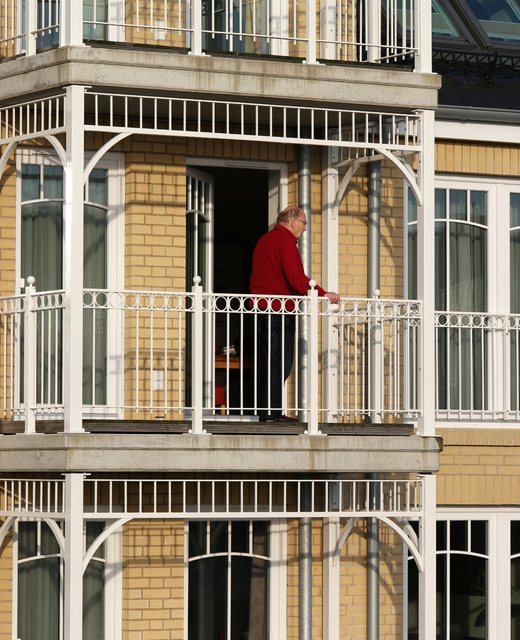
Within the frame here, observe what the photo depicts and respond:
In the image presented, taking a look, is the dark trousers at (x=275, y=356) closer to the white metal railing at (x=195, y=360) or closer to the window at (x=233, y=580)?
the white metal railing at (x=195, y=360)

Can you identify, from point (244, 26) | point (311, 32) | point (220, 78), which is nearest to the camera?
point (220, 78)

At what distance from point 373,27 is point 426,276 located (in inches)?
101

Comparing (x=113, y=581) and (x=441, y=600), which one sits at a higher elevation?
(x=113, y=581)

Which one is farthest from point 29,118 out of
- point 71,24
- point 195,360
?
point 195,360

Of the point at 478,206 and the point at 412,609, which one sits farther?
the point at 478,206

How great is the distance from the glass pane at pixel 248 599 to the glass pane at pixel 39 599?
5.50 feet

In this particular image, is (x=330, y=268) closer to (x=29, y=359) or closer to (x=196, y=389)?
(x=196, y=389)

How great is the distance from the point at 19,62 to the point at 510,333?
5.68 m

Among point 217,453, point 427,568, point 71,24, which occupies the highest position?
point 71,24

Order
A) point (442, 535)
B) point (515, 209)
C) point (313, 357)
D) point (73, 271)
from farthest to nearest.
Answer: point (515, 209) < point (442, 535) < point (313, 357) < point (73, 271)

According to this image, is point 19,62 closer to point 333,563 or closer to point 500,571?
point 333,563

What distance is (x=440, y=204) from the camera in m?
16.1

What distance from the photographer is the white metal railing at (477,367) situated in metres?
16.0

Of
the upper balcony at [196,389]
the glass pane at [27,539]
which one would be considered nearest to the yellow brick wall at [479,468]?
the upper balcony at [196,389]
